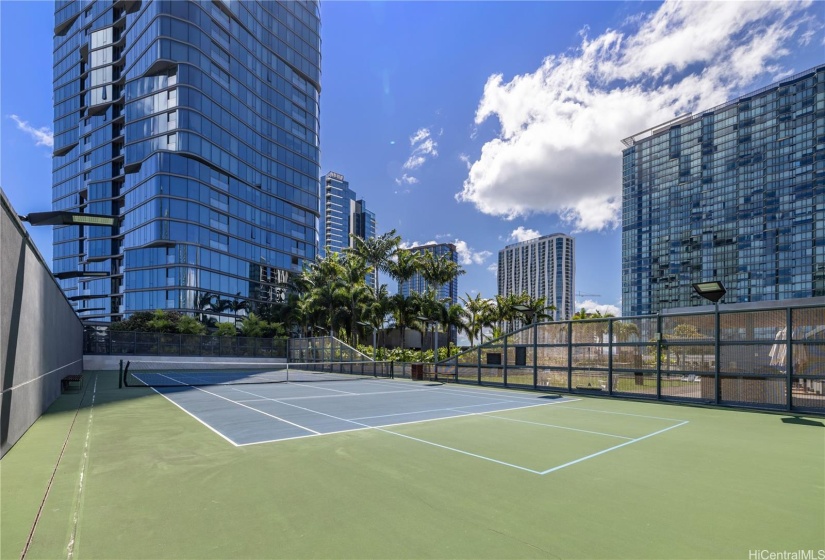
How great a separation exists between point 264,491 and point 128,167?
236 ft

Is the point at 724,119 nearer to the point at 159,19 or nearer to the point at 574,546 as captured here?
the point at 159,19

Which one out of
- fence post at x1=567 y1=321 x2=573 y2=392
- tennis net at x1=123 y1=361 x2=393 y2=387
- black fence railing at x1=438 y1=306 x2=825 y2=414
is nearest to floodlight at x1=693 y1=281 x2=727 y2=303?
black fence railing at x1=438 y1=306 x2=825 y2=414

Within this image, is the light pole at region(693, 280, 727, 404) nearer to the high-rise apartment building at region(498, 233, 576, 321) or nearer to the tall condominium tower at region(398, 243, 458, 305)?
the tall condominium tower at region(398, 243, 458, 305)

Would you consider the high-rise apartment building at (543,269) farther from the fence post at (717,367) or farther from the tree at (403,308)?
the fence post at (717,367)

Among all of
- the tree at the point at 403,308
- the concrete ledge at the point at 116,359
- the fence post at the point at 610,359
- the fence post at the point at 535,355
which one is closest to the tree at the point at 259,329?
the concrete ledge at the point at 116,359

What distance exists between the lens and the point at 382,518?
15.7 ft

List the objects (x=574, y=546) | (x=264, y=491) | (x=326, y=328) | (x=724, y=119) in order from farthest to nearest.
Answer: (x=724, y=119)
(x=326, y=328)
(x=264, y=491)
(x=574, y=546)

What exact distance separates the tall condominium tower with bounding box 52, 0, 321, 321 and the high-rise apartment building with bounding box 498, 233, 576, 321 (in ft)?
311

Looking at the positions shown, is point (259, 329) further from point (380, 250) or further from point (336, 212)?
point (336, 212)

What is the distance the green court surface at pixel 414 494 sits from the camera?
4188mm

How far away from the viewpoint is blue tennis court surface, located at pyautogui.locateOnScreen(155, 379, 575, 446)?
9992mm

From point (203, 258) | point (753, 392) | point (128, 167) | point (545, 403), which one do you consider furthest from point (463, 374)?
point (128, 167)

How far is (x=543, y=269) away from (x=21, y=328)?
154344 mm

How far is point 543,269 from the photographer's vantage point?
6004 inches
